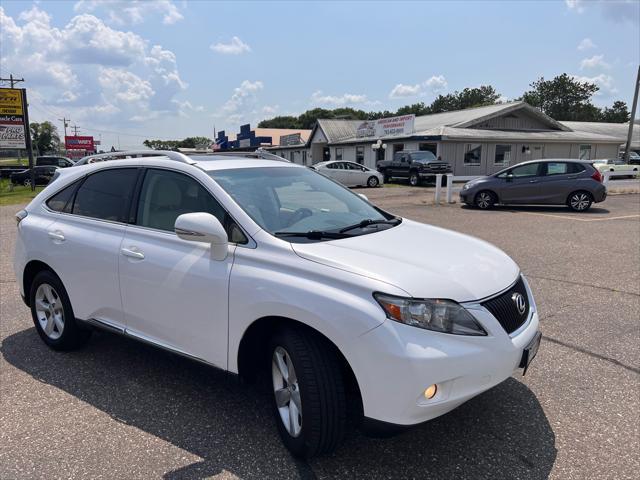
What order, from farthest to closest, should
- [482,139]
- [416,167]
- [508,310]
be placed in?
[482,139]
[416,167]
[508,310]

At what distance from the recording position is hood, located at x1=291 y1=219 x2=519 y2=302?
2.50 meters

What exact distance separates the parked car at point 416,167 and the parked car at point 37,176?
70.1ft

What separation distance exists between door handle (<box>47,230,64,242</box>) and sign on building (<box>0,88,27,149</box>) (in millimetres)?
28306

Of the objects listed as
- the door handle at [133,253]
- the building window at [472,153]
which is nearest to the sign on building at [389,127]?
the building window at [472,153]

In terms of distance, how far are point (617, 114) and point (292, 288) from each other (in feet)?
322

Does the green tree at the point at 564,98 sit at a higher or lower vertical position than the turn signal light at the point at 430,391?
higher

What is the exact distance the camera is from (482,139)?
2972 centimetres

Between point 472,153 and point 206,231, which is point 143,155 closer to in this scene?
point 206,231

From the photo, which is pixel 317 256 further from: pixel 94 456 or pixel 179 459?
pixel 94 456

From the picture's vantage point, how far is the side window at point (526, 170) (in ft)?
47.6

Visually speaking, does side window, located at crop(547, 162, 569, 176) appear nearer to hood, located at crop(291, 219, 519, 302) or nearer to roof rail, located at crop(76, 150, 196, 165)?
hood, located at crop(291, 219, 519, 302)

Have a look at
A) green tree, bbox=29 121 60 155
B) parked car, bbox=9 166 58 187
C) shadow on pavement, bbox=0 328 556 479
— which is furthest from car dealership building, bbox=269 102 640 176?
green tree, bbox=29 121 60 155

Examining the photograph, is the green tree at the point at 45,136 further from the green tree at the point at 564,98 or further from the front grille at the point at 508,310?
the front grille at the point at 508,310

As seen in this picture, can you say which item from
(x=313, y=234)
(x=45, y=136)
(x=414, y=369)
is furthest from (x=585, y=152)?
(x=45, y=136)
